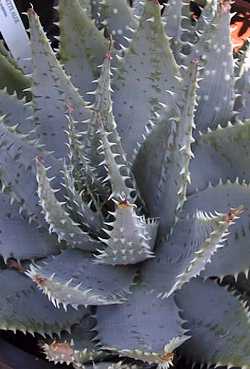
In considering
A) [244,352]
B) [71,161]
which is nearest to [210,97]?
[71,161]

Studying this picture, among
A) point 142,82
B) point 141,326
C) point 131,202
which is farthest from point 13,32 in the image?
point 141,326

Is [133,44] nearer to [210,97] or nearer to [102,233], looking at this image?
[210,97]

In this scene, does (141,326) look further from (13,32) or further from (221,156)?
(13,32)

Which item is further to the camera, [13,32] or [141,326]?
[13,32]

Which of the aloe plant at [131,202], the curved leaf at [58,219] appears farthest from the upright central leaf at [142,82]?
the curved leaf at [58,219]

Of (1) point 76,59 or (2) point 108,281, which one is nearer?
(2) point 108,281

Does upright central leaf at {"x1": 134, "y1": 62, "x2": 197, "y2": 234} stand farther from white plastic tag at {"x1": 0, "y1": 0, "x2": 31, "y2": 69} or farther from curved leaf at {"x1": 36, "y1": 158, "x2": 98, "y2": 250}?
white plastic tag at {"x1": 0, "y1": 0, "x2": 31, "y2": 69}
